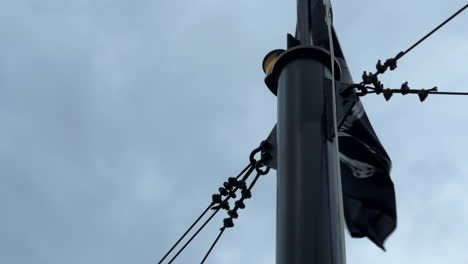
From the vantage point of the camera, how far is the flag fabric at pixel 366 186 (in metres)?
4.23

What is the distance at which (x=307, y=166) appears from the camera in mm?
3176

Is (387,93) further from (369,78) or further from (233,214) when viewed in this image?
(233,214)

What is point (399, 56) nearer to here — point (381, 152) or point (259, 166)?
point (381, 152)

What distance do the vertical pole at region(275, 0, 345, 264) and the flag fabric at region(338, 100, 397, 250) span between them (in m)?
0.72

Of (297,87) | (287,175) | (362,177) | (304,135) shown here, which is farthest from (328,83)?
(362,177)

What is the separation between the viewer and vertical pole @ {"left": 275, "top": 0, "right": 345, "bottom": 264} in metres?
2.91

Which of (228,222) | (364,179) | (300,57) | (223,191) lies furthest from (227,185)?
(300,57)

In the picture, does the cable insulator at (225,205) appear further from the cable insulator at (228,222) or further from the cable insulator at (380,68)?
the cable insulator at (380,68)

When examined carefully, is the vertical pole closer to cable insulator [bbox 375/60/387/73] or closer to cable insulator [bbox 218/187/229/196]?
cable insulator [bbox 375/60/387/73]

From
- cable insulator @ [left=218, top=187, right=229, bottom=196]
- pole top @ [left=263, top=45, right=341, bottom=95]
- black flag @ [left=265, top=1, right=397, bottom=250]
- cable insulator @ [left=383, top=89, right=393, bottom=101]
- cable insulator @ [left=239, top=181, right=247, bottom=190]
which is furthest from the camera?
cable insulator @ [left=218, top=187, right=229, bottom=196]

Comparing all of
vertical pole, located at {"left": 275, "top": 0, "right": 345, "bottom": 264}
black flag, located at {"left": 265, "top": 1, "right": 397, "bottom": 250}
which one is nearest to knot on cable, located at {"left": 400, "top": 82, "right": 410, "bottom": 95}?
black flag, located at {"left": 265, "top": 1, "right": 397, "bottom": 250}

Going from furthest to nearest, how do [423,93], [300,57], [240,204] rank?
[240,204] → [423,93] → [300,57]

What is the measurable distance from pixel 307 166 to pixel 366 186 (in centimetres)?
121

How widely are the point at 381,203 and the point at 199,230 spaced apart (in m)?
1.31
